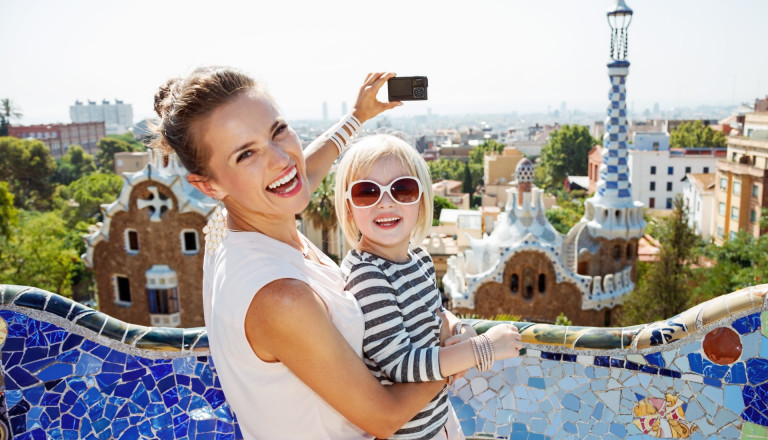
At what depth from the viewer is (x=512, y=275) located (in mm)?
14406

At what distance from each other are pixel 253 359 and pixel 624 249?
1473 cm

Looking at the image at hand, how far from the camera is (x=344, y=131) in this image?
313 cm

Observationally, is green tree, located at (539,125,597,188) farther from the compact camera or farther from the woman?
the woman

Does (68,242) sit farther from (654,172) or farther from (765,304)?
(654,172)

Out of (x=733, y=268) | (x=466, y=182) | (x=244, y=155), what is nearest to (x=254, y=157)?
(x=244, y=155)

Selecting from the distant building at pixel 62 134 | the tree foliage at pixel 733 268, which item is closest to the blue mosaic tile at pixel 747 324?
the tree foliage at pixel 733 268

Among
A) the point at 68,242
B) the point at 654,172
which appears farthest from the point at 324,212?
the point at 654,172

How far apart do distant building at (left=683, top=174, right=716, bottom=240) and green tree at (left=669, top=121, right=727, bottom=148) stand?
65.1ft

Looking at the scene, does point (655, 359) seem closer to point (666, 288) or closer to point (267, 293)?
point (267, 293)

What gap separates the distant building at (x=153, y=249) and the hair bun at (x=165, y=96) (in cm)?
1085

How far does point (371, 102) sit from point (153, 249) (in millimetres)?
11060

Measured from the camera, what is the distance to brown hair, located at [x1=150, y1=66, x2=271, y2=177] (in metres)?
1.90

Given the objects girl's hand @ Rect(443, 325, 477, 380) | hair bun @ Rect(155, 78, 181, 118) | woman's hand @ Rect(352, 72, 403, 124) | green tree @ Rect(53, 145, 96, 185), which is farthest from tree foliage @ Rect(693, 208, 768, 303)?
green tree @ Rect(53, 145, 96, 185)

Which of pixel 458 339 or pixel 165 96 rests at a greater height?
pixel 165 96
